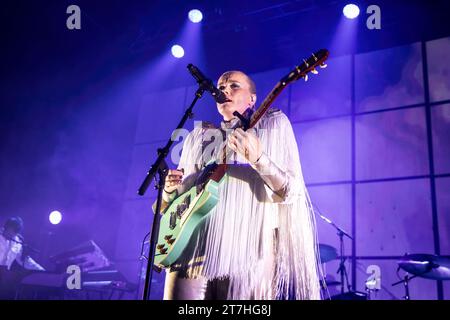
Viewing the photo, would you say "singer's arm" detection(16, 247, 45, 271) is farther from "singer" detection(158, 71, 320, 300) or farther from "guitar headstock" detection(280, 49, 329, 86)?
"guitar headstock" detection(280, 49, 329, 86)

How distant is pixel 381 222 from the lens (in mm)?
5590

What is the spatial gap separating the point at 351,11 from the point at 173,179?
4.59 m

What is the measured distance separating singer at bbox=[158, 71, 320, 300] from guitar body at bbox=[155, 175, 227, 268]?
43mm

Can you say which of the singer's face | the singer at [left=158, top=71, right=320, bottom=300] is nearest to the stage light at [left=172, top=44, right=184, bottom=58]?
the singer's face

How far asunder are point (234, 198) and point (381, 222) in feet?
13.4

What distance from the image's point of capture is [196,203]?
2.01 m

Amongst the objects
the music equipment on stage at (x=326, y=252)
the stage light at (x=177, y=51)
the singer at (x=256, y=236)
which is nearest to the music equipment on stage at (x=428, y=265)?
the music equipment on stage at (x=326, y=252)

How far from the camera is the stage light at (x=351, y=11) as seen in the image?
5804 millimetres

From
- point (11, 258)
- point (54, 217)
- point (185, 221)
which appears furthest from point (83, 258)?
point (185, 221)

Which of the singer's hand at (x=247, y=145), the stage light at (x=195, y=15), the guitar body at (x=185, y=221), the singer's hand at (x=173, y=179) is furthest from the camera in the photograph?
the stage light at (x=195, y=15)

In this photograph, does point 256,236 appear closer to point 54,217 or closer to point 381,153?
point 381,153

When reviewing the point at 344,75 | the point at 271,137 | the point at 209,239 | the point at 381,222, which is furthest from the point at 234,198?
the point at 344,75

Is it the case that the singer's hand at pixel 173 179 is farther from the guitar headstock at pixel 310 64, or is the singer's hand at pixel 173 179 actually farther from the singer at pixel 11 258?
the singer at pixel 11 258

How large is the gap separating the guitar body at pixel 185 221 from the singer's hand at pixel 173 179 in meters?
0.11
